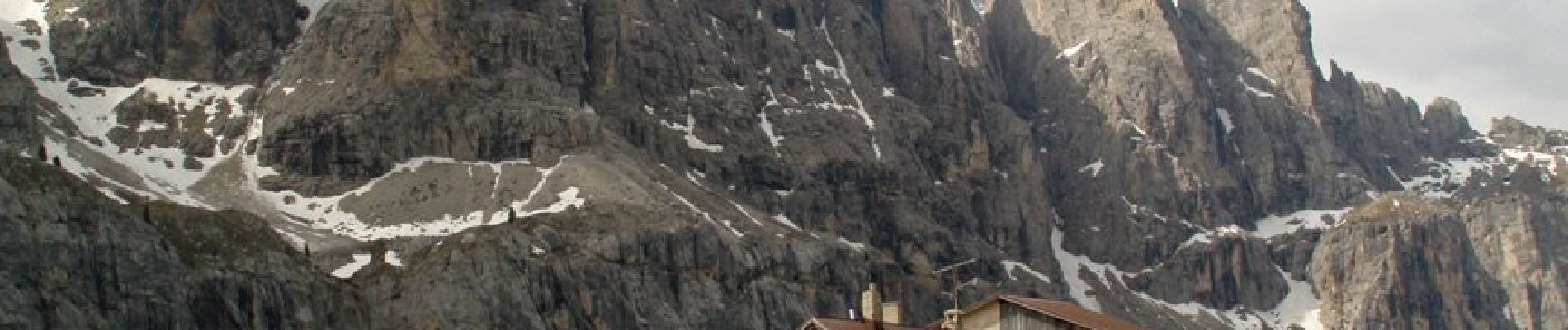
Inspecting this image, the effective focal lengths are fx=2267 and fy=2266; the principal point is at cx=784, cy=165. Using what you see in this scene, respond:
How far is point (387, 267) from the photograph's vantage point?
19600cm

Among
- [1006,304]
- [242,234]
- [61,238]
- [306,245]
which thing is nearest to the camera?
[1006,304]

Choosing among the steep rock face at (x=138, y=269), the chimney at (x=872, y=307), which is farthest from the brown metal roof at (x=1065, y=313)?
the steep rock face at (x=138, y=269)

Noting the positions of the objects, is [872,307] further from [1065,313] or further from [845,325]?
[1065,313]

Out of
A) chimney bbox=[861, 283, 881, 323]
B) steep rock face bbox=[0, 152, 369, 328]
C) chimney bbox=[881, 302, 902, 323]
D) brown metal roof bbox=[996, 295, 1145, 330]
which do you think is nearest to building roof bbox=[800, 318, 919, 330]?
chimney bbox=[861, 283, 881, 323]

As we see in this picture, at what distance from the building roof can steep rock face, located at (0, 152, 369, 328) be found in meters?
80.9

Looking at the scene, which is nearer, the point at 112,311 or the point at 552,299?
the point at 112,311

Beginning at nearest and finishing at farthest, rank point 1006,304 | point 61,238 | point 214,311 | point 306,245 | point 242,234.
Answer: point 1006,304
point 61,238
point 214,311
point 242,234
point 306,245

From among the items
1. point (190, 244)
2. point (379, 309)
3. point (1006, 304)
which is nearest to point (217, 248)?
point (190, 244)

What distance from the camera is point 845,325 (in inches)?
3386

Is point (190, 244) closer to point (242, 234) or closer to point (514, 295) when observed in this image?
point (242, 234)

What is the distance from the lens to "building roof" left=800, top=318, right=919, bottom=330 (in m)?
84.5

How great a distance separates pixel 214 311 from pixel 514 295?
29.8m

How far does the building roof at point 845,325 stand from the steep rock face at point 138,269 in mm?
80940

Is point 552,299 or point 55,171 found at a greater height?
point 55,171
